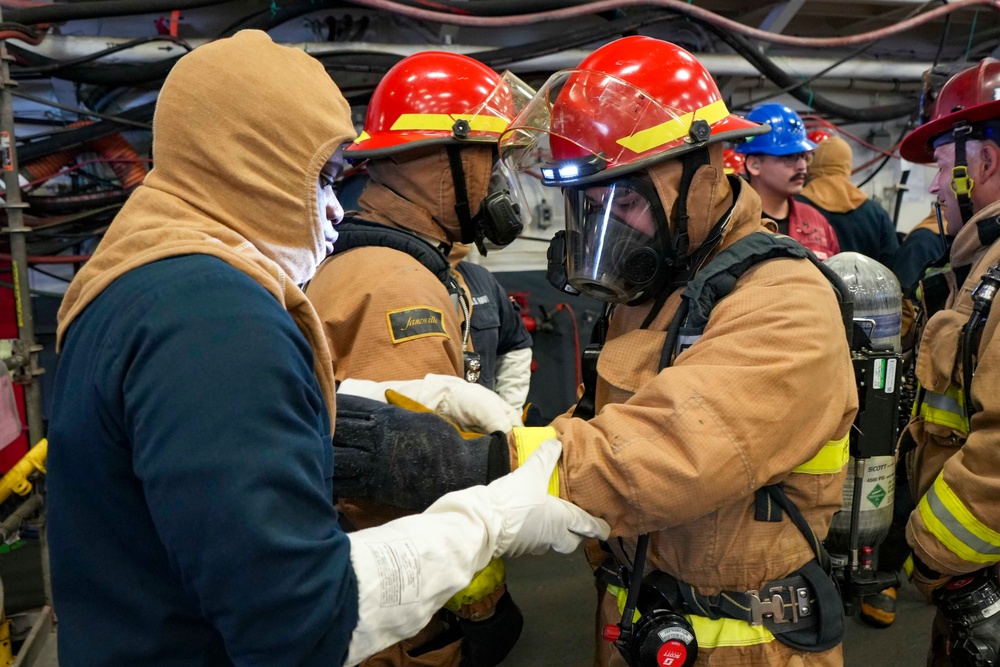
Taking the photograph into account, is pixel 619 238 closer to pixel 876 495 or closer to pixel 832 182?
pixel 876 495

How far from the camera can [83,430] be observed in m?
0.89

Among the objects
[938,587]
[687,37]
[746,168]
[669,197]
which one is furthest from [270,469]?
[687,37]

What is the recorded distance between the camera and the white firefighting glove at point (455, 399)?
61.1 inches

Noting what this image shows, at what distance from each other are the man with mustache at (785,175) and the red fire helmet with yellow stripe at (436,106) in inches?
82.6

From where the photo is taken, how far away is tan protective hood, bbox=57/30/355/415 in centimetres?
100

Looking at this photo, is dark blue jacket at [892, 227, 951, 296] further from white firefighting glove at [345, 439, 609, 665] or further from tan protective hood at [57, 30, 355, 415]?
tan protective hood at [57, 30, 355, 415]

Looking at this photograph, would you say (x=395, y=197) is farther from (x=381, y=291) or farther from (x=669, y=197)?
(x=669, y=197)

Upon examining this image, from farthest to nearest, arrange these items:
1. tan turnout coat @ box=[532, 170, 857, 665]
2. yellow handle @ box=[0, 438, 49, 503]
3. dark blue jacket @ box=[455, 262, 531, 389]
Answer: yellow handle @ box=[0, 438, 49, 503] < dark blue jacket @ box=[455, 262, 531, 389] < tan turnout coat @ box=[532, 170, 857, 665]

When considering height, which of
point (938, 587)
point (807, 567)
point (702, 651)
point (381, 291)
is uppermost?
point (381, 291)

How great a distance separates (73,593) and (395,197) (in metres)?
1.64

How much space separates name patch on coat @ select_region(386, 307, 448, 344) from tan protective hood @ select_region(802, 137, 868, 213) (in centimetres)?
368

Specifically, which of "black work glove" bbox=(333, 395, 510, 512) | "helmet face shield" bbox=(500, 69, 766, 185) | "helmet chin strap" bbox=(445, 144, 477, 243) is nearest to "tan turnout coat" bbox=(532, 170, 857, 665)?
"black work glove" bbox=(333, 395, 510, 512)

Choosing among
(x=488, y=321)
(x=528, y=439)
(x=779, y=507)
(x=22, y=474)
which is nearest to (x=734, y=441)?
(x=779, y=507)

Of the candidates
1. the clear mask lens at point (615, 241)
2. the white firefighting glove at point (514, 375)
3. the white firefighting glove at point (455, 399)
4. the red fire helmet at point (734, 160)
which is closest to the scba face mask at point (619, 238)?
the clear mask lens at point (615, 241)
